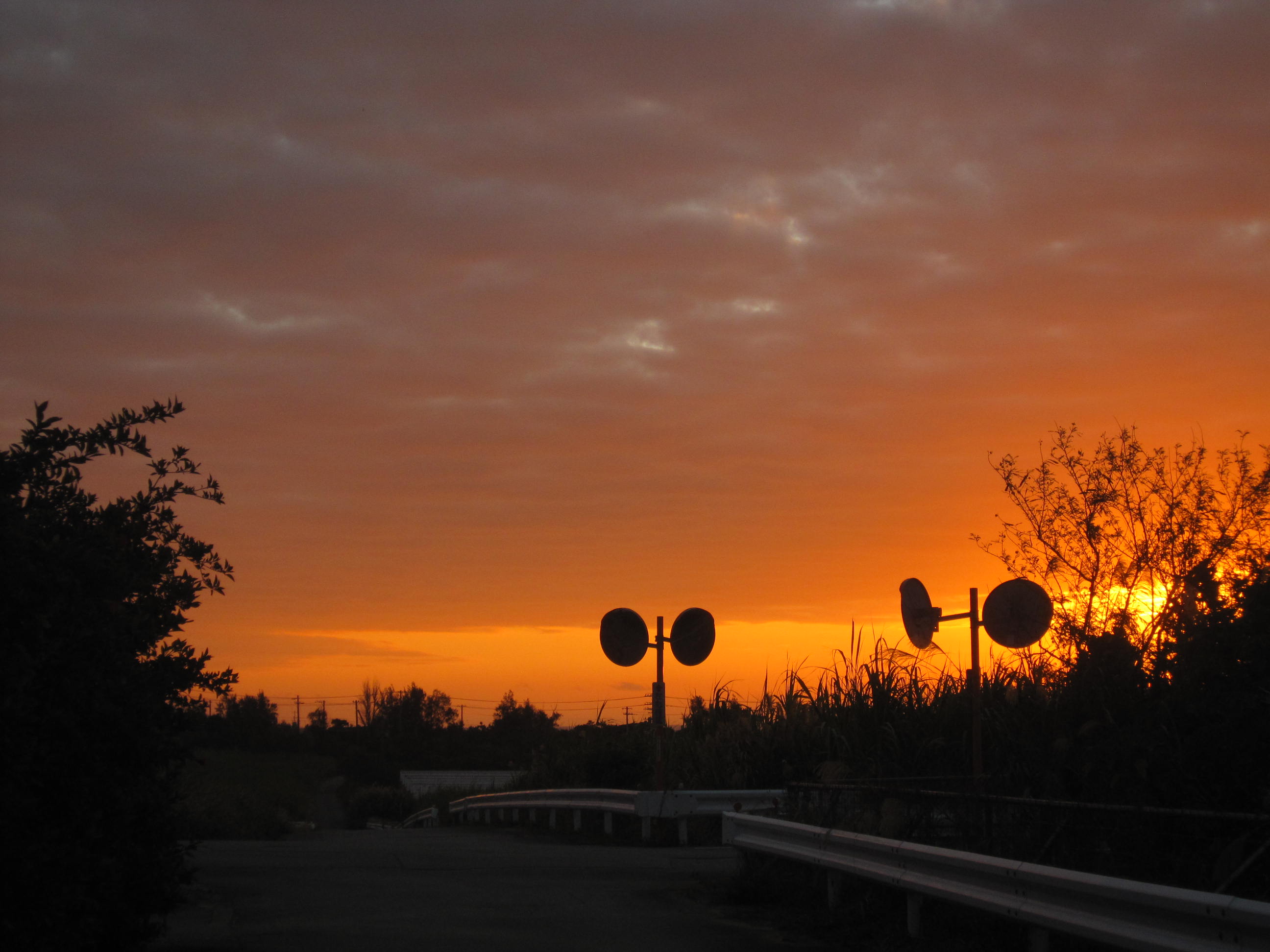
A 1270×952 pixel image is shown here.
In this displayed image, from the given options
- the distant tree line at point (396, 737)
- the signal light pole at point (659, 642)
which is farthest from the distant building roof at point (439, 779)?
the signal light pole at point (659, 642)

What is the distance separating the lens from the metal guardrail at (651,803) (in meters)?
16.3

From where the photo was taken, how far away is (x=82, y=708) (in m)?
6.82

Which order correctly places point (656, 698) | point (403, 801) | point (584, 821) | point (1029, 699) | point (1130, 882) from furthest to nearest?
point (403, 801) < point (584, 821) < point (656, 698) < point (1029, 699) < point (1130, 882)

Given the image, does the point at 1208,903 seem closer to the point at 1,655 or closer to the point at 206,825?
the point at 1,655

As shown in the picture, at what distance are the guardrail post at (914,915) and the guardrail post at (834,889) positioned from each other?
1.24m

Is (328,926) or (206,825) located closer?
(328,926)

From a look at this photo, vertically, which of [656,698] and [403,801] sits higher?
[656,698]

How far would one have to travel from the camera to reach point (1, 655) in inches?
244

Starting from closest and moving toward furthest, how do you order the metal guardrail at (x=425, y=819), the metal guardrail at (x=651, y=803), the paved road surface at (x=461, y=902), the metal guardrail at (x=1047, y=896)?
the metal guardrail at (x=1047, y=896), the paved road surface at (x=461, y=902), the metal guardrail at (x=651, y=803), the metal guardrail at (x=425, y=819)

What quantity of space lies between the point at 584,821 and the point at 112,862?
14.9 metres

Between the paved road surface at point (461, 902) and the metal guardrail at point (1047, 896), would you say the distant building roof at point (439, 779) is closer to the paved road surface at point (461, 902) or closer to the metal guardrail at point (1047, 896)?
the paved road surface at point (461, 902)

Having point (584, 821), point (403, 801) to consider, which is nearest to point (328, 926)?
point (584, 821)

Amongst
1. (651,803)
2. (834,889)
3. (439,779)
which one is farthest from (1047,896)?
(439,779)

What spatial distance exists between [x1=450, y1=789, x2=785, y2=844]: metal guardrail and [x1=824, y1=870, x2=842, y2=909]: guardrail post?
2.35 metres
